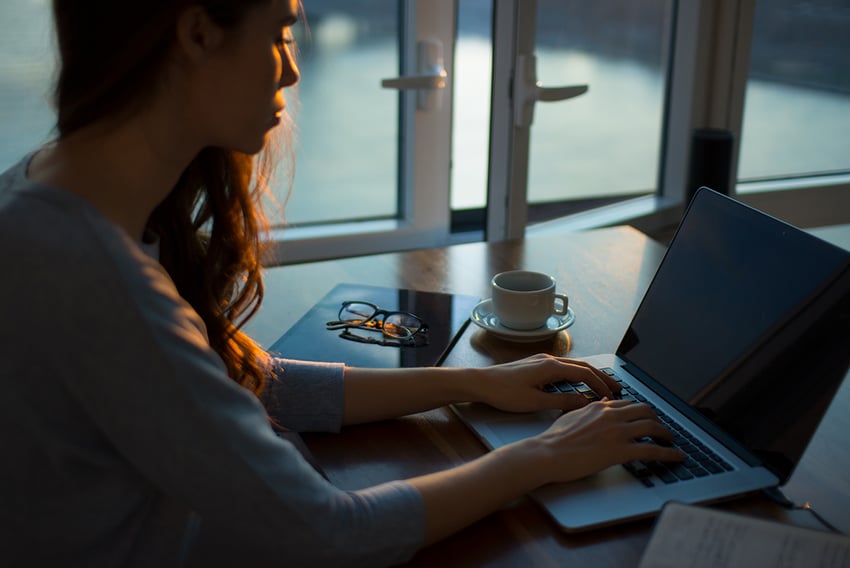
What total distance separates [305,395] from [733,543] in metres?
0.49

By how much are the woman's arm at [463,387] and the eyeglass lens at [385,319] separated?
0.59ft

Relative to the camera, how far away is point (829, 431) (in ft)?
3.24

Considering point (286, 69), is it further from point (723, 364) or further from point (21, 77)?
point (21, 77)

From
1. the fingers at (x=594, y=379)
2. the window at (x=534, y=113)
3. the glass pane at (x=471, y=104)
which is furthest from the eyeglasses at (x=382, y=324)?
the glass pane at (x=471, y=104)

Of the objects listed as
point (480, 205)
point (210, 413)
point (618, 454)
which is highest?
point (210, 413)

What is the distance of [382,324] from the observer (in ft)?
4.09

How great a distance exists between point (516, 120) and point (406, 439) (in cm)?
132

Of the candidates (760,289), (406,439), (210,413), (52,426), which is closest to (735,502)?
(760,289)

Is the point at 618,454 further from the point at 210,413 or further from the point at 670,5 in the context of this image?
the point at 670,5

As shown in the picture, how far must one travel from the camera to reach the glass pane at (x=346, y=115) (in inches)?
92.0

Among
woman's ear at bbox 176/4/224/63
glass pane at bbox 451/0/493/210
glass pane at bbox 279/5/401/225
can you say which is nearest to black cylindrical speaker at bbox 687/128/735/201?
glass pane at bbox 451/0/493/210

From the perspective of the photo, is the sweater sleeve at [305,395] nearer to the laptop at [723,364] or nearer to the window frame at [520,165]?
the laptop at [723,364]

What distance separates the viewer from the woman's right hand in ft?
2.82

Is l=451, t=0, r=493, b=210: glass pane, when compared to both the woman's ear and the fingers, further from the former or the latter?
the woman's ear
